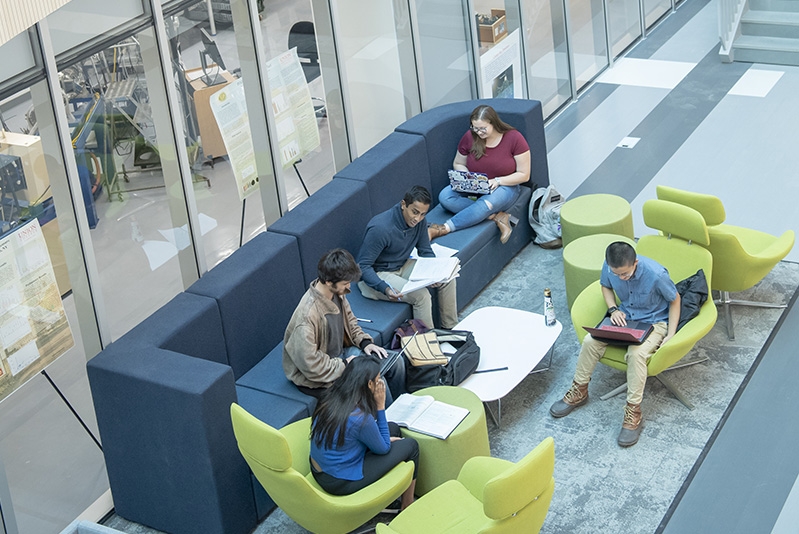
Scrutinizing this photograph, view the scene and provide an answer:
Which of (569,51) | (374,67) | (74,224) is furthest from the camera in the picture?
(569,51)

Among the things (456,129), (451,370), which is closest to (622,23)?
(456,129)

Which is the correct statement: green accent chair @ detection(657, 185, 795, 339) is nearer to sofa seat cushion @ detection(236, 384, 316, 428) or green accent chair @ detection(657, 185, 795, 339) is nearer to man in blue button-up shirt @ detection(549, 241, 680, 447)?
man in blue button-up shirt @ detection(549, 241, 680, 447)

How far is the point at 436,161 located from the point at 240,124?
2.04m

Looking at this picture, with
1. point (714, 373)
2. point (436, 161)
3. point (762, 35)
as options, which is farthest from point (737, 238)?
point (762, 35)

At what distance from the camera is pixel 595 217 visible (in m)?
8.29

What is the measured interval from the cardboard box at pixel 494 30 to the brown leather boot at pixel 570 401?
14.5ft

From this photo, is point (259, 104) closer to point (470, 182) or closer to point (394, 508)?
point (470, 182)

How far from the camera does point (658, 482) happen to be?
6293mm

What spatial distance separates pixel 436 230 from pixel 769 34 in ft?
20.1

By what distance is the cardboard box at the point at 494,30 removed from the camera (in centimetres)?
1021

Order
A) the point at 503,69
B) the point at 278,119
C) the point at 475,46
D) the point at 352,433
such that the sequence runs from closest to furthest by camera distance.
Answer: the point at 352,433, the point at 278,119, the point at 475,46, the point at 503,69

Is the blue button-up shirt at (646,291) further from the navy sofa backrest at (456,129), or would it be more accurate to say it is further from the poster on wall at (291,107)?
the poster on wall at (291,107)

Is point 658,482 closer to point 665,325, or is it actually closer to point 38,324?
point 665,325

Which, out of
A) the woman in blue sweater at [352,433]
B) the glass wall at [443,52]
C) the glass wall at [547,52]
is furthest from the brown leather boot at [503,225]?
the woman in blue sweater at [352,433]
